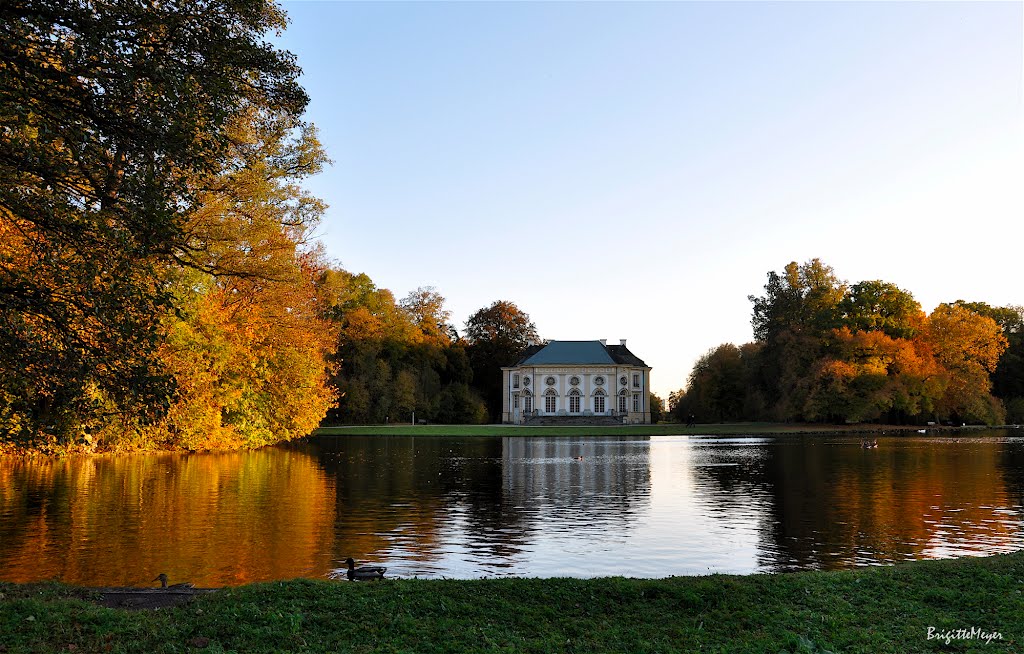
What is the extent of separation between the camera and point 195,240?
21688 mm

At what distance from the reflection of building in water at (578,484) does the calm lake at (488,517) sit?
72 millimetres

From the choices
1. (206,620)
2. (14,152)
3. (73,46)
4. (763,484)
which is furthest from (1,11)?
(763,484)

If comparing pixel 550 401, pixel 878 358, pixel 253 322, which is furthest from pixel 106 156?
pixel 550 401

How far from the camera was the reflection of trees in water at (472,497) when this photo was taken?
45.0ft

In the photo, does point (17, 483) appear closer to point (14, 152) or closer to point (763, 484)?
point (14, 152)

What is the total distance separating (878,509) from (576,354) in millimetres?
70401

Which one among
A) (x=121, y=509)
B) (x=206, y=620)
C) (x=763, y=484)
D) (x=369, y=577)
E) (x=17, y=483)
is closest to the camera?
(x=206, y=620)

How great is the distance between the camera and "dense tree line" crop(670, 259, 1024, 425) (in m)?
62.4

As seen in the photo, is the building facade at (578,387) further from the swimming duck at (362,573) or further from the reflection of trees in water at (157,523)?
the swimming duck at (362,573)

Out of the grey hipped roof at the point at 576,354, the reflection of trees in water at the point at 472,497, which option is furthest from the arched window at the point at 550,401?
the reflection of trees in water at the point at 472,497

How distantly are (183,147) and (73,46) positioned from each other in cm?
148

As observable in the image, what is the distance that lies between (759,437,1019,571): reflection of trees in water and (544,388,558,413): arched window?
54670mm

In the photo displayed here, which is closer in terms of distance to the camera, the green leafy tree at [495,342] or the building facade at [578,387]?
the building facade at [578,387]

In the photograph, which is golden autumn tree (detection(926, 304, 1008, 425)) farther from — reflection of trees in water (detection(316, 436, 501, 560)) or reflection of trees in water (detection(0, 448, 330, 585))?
reflection of trees in water (detection(0, 448, 330, 585))
